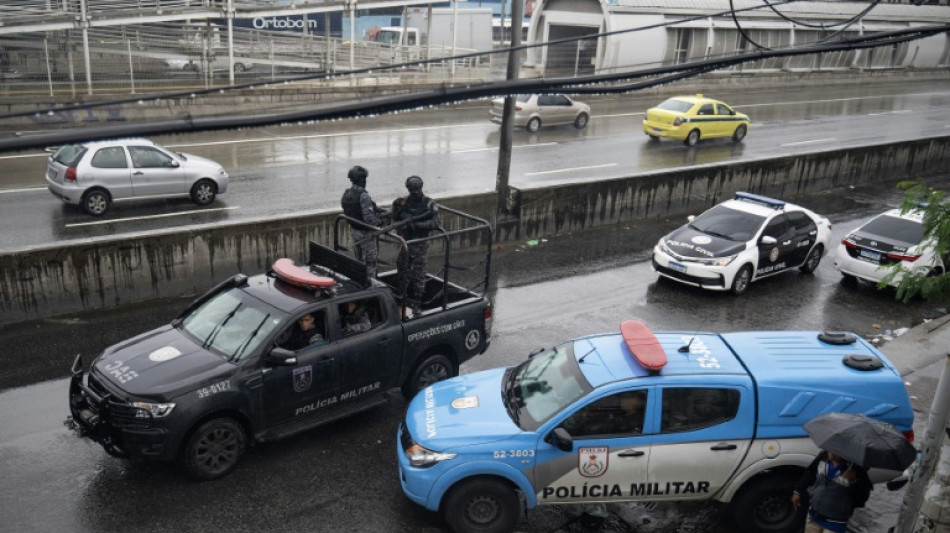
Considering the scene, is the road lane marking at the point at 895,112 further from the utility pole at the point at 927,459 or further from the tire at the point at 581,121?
the utility pole at the point at 927,459

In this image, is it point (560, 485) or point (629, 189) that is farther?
point (629, 189)

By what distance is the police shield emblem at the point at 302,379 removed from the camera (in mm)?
8312

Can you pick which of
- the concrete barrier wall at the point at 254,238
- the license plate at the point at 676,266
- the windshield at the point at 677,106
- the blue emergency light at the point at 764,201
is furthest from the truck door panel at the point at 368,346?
the windshield at the point at 677,106

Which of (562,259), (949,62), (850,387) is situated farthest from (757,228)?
(949,62)

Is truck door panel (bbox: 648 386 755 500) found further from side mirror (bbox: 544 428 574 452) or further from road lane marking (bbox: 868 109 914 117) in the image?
road lane marking (bbox: 868 109 914 117)

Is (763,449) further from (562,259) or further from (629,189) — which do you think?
(629,189)

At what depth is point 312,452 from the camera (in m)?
8.65

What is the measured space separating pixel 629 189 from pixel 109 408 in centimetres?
1272

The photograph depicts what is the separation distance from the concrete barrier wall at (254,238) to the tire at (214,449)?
5120 mm

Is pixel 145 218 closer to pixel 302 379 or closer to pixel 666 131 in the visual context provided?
pixel 302 379

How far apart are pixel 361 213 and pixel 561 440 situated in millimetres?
4555

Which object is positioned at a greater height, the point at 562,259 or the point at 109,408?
the point at 109,408

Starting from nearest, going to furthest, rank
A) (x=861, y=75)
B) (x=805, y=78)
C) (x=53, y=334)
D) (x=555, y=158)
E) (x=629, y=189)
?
(x=53, y=334) < (x=629, y=189) < (x=555, y=158) < (x=805, y=78) < (x=861, y=75)

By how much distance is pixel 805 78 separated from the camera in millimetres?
44750
